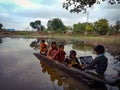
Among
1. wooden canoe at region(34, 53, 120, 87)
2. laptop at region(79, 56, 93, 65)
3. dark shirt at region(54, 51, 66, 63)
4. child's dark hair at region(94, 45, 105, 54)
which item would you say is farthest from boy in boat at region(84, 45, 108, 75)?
dark shirt at region(54, 51, 66, 63)

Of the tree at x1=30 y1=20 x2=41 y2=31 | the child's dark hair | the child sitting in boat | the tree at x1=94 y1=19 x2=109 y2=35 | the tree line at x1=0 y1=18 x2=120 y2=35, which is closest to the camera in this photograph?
Answer: the child's dark hair

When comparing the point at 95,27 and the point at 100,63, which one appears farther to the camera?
the point at 95,27

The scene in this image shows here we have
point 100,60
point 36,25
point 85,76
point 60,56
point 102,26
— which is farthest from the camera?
point 36,25

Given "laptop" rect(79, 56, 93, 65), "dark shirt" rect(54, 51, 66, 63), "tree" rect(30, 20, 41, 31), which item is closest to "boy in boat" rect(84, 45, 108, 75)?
"laptop" rect(79, 56, 93, 65)

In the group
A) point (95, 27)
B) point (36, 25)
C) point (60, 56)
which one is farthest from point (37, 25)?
point (60, 56)

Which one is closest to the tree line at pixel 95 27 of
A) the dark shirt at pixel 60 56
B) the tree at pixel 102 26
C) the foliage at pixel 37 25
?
the tree at pixel 102 26

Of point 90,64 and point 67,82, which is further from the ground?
point 90,64

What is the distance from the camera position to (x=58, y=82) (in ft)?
37.0

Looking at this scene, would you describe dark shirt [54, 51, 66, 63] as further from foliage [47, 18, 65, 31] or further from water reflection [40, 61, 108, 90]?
foliage [47, 18, 65, 31]

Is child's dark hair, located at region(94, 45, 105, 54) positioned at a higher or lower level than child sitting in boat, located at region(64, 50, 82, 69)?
higher

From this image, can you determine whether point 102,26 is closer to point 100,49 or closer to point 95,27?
point 95,27

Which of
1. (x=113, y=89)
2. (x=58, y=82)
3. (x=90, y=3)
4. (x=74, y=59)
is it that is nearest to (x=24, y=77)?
(x=58, y=82)

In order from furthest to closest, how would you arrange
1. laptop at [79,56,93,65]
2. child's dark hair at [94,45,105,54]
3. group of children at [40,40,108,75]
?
laptop at [79,56,93,65] → group of children at [40,40,108,75] → child's dark hair at [94,45,105,54]

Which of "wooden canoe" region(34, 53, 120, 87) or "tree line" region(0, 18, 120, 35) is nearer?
"wooden canoe" region(34, 53, 120, 87)
